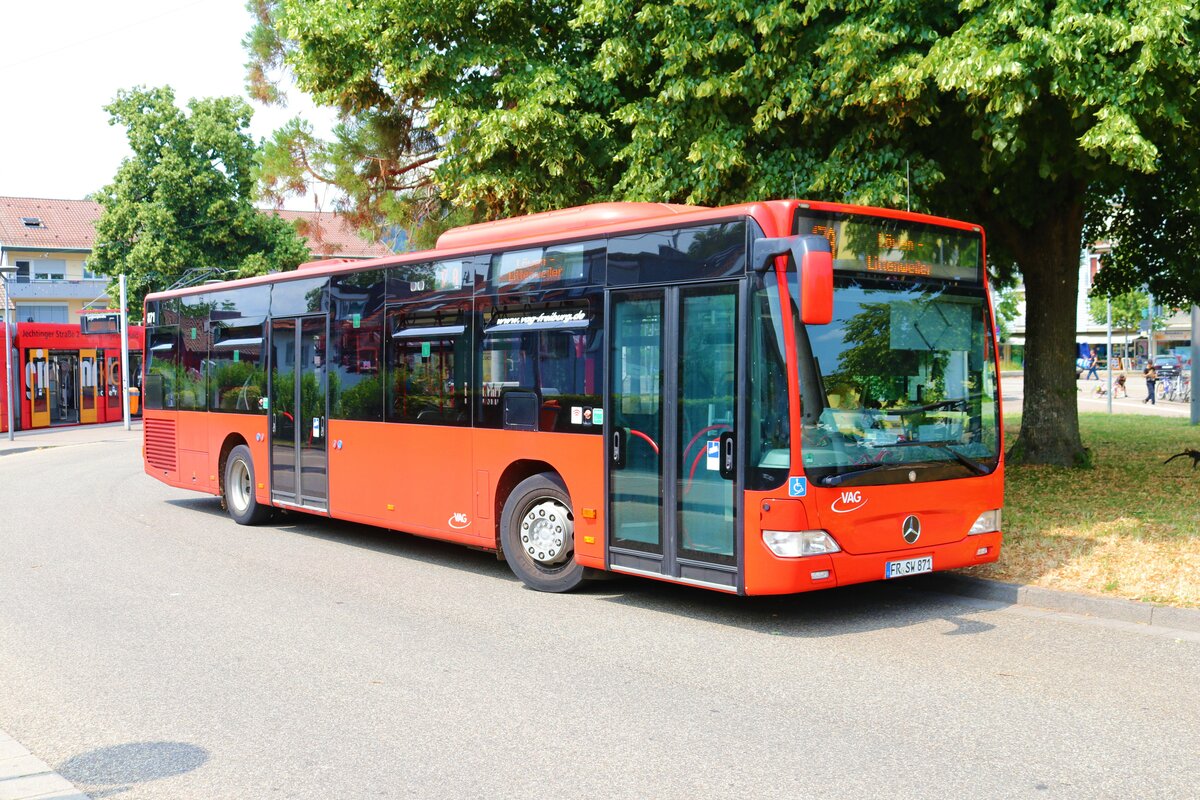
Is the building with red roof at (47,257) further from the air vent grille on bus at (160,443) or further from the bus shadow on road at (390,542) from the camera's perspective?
the bus shadow on road at (390,542)

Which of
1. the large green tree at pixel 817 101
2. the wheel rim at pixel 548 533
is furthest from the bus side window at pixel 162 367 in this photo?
the wheel rim at pixel 548 533

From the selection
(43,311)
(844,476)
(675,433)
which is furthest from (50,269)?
(844,476)

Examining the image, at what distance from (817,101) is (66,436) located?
99.5ft

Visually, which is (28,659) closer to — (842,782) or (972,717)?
(842,782)

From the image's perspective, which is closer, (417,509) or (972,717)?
(972,717)

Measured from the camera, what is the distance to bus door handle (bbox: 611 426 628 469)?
859cm

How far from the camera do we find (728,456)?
7801 millimetres

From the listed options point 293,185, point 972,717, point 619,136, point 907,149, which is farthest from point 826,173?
point 293,185

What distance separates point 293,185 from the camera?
24578 millimetres

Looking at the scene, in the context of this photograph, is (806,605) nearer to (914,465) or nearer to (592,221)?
(914,465)

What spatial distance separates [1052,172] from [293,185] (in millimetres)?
16816

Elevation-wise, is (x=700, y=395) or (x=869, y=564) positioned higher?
(x=700, y=395)

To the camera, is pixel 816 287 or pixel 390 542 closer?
pixel 816 287

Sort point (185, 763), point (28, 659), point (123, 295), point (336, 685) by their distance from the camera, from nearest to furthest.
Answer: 1. point (185, 763)
2. point (336, 685)
3. point (28, 659)
4. point (123, 295)
